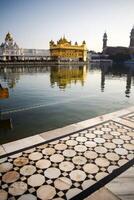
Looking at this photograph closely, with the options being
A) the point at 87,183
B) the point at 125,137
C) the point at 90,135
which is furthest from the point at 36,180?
the point at 125,137

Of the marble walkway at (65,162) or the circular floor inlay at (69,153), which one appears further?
the circular floor inlay at (69,153)

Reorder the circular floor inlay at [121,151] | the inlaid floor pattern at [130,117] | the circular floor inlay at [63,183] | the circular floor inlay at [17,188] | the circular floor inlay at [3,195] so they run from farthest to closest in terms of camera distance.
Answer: the inlaid floor pattern at [130,117] → the circular floor inlay at [121,151] → the circular floor inlay at [63,183] → the circular floor inlay at [17,188] → the circular floor inlay at [3,195]

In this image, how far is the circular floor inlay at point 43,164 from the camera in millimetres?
4199

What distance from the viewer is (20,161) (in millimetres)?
4367

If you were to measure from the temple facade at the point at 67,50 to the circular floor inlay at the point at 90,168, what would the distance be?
74.4 m

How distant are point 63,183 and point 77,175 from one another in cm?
39

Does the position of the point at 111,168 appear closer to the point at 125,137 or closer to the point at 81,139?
the point at 81,139

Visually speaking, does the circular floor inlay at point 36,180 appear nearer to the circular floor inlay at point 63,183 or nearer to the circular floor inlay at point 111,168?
the circular floor inlay at point 63,183

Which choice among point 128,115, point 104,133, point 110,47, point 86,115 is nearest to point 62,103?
point 86,115

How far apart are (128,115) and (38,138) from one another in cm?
424

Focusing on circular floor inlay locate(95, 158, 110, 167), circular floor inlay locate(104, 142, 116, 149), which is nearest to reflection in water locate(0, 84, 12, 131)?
circular floor inlay locate(104, 142, 116, 149)

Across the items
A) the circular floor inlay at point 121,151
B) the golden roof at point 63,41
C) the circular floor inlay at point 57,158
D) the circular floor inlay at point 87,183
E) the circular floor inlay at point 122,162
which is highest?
the golden roof at point 63,41

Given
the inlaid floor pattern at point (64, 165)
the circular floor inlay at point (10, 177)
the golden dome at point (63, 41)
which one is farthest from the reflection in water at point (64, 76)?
the golden dome at point (63, 41)

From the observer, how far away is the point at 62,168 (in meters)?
4.13
